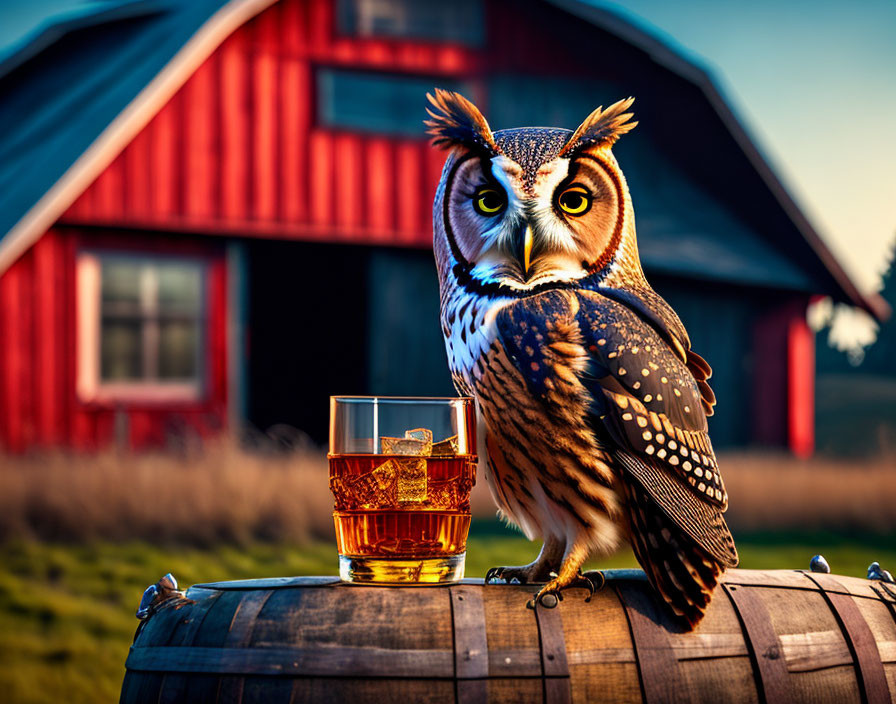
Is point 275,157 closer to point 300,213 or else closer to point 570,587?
point 300,213

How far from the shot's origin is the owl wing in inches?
96.6

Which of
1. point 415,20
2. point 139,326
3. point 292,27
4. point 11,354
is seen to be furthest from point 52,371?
point 415,20

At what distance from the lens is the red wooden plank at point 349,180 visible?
10492 mm

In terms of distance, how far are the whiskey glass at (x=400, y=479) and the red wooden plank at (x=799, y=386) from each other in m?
10.8

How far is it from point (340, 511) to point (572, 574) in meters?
0.55

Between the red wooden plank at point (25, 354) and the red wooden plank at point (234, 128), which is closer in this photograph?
the red wooden plank at point (25, 354)

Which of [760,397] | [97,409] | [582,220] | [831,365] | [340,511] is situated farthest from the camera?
[831,365]

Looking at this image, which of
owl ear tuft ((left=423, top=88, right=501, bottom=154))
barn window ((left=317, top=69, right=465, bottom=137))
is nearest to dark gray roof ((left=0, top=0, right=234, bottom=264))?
barn window ((left=317, top=69, right=465, bottom=137))

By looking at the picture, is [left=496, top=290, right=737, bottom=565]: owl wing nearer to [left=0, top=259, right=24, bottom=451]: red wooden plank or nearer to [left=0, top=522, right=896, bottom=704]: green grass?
[left=0, top=522, right=896, bottom=704]: green grass

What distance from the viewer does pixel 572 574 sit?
8.03 ft

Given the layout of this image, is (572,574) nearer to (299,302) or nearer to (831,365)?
(299,302)

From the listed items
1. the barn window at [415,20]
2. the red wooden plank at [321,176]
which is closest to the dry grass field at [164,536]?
the red wooden plank at [321,176]

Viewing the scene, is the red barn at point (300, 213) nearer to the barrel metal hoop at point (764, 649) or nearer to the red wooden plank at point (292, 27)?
the red wooden plank at point (292, 27)

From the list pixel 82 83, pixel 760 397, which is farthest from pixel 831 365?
pixel 82 83
